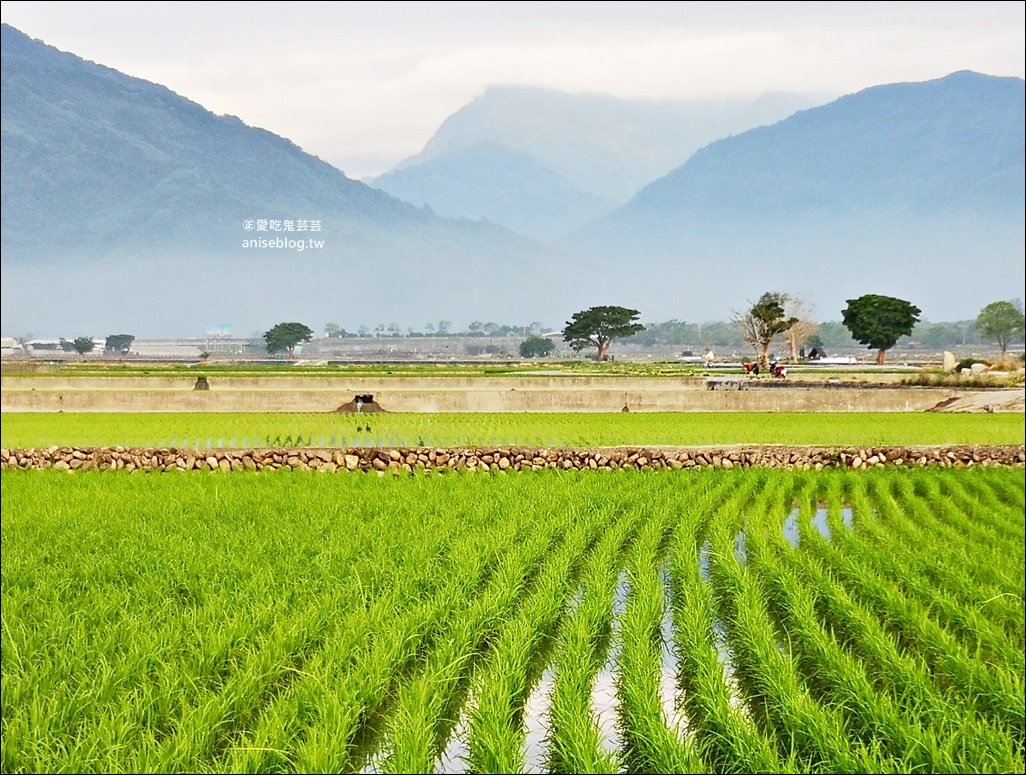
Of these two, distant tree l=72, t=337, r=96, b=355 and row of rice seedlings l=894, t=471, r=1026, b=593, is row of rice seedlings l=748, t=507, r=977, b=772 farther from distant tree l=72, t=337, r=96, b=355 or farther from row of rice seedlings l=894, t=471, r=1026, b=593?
distant tree l=72, t=337, r=96, b=355

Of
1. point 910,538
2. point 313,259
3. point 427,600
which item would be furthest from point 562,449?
point 313,259

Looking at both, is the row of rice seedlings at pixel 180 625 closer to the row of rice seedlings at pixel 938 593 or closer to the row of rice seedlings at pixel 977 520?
the row of rice seedlings at pixel 938 593

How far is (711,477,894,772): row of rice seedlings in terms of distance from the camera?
438 cm

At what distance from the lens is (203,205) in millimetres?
5145

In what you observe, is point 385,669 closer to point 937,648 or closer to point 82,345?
point 82,345

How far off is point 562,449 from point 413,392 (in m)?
8.06

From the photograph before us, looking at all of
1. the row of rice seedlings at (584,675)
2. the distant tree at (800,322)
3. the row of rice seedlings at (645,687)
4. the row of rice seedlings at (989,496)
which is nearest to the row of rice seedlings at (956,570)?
the row of rice seedlings at (989,496)

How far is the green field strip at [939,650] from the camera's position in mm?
5156

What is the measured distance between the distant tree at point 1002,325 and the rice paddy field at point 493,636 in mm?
21362

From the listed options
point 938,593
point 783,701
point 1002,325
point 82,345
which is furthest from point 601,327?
point 1002,325

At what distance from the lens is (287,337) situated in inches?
236

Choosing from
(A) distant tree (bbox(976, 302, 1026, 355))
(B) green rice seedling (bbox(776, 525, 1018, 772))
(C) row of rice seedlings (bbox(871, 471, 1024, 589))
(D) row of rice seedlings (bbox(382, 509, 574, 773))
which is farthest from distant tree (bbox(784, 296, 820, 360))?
(D) row of rice seedlings (bbox(382, 509, 574, 773))

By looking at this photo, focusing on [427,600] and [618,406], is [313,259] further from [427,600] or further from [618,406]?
[618,406]

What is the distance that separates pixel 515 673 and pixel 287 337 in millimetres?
2520
